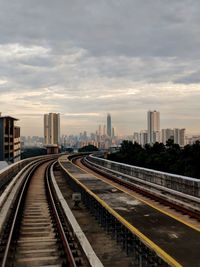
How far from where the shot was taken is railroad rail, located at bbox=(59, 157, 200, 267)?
8.27 meters

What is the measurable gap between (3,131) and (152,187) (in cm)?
8428

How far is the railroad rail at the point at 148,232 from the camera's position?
8.27 m

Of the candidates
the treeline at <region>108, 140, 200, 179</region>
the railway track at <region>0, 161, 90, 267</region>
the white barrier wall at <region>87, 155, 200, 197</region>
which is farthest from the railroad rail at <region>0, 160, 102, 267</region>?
the treeline at <region>108, 140, 200, 179</region>

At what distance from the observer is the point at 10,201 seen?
59.6 ft

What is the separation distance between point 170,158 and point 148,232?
4396cm

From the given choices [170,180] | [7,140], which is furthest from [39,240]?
[7,140]

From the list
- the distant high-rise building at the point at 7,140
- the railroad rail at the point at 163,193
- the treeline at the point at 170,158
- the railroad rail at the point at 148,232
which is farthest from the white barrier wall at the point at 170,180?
the distant high-rise building at the point at 7,140

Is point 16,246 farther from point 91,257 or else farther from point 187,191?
point 187,191

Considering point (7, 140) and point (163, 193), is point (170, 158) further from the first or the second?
point (7, 140)

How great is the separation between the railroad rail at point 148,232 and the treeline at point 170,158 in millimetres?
28680

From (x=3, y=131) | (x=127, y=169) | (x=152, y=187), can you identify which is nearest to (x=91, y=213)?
(x=152, y=187)

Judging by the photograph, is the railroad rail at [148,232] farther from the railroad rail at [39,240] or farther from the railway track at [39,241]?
the railway track at [39,241]

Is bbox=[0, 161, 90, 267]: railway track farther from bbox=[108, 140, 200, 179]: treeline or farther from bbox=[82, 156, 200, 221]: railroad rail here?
bbox=[108, 140, 200, 179]: treeline

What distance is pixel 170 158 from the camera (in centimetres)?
5403
